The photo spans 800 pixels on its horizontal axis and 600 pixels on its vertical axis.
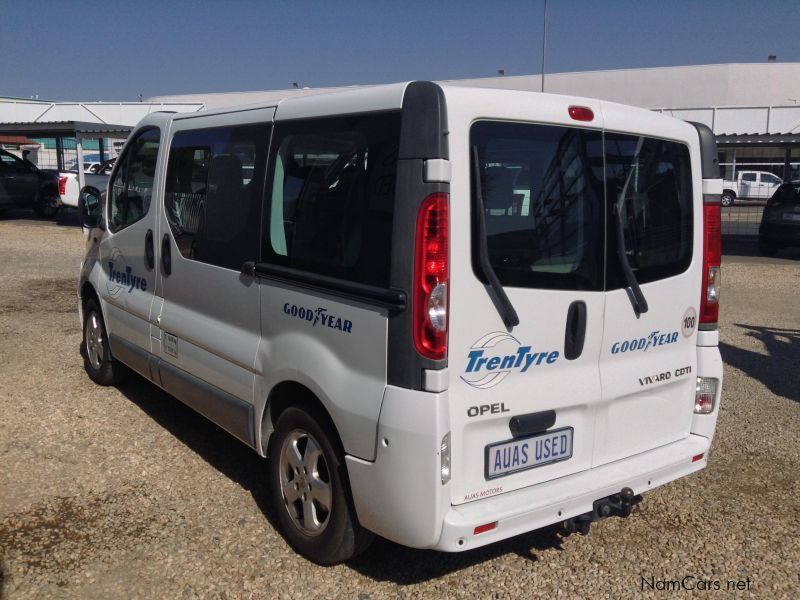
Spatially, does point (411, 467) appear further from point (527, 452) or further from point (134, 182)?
point (134, 182)

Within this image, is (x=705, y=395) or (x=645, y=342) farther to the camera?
(x=705, y=395)

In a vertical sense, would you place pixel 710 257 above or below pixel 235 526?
above

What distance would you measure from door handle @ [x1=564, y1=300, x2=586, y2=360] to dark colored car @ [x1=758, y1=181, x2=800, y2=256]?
50.2 feet

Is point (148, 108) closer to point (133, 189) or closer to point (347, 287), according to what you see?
point (133, 189)

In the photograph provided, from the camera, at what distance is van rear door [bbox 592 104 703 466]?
3535 millimetres

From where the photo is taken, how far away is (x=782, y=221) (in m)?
16.8

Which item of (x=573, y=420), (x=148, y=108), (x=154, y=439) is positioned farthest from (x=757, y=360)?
(x=148, y=108)

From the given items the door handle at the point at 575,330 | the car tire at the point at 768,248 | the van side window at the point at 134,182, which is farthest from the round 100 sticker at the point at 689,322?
the car tire at the point at 768,248

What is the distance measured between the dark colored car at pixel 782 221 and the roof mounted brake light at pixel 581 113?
598 inches

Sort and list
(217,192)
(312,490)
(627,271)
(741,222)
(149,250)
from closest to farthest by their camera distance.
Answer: (627,271), (312,490), (217,192), (149,250), (741,222)

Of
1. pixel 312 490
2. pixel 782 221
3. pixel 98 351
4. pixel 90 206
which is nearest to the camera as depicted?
pixel 312 490

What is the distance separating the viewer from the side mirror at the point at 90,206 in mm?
6133

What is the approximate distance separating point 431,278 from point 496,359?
46 centimetres

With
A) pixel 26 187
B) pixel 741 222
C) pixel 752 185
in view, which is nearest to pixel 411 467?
pixel 741 222
